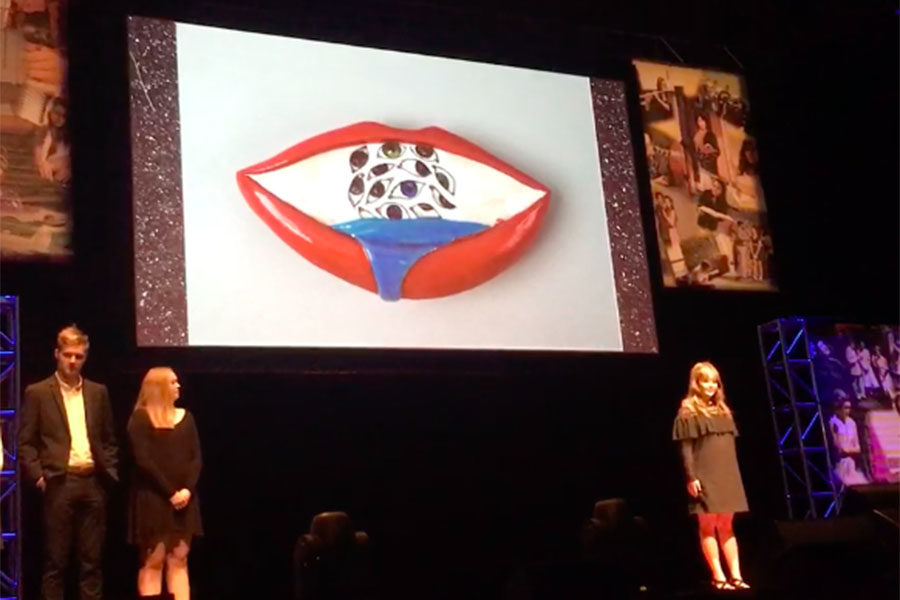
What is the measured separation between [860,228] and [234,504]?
4.77 metres

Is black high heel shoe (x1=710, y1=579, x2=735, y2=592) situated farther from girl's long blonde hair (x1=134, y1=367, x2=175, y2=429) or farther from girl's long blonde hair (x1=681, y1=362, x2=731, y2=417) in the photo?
girl's long blonde hair (x1=134, y1=367, x2=175, y2=429)

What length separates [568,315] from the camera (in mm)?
6027

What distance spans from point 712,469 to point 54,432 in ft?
11.0

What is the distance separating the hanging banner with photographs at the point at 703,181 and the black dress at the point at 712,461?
1183mm

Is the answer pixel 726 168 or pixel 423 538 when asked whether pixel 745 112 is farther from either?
pixel 423 538

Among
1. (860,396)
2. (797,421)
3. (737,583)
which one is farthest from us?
(860,396)

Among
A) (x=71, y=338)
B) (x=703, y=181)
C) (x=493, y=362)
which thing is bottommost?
(x=493, y=362)

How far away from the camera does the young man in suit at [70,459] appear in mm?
4543

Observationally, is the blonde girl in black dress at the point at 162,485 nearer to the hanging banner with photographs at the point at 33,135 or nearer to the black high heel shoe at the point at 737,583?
the hanging banner with photographs at the point at 33,135

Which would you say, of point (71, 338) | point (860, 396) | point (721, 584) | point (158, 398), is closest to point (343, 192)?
point (158, 398)

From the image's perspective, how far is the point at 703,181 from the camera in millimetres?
6891

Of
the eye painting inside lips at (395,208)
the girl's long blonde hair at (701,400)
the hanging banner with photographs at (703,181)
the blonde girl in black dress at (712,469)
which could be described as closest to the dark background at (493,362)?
the hanging banner with photographs at (703,181)

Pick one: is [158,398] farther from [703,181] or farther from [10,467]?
[703,181]

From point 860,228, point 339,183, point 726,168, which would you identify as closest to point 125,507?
point 339,183
